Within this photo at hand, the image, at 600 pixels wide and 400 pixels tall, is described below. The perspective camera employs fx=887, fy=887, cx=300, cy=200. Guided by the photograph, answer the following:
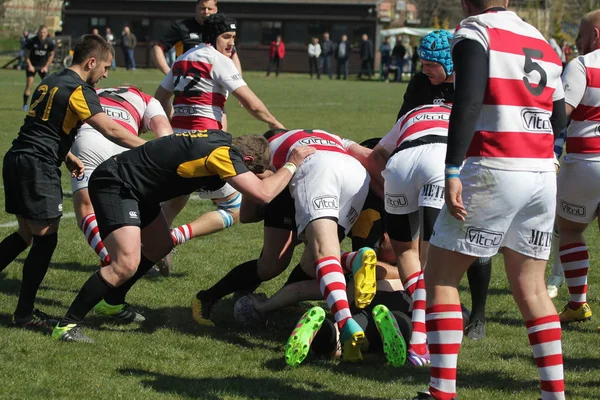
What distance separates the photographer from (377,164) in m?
5.78

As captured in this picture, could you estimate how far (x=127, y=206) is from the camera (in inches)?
202

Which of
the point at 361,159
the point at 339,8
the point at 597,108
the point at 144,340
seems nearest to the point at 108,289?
the point at 144,340

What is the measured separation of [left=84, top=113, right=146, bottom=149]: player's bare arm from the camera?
541 cm

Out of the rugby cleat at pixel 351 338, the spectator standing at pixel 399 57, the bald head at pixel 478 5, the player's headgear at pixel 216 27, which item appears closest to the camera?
the bald head at pixel 478 5

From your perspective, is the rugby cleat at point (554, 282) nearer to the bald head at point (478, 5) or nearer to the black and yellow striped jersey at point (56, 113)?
the bald head at point (478, 5)

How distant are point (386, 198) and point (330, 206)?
15.4 inches

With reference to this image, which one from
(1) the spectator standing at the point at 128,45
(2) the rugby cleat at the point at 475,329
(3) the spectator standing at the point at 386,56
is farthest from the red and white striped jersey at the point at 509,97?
(1) the spectator standing at the point at 128,45

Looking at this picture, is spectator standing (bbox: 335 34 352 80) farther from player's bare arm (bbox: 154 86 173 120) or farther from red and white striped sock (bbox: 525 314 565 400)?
red and white striped sock (bbox: 525 314 565 400)

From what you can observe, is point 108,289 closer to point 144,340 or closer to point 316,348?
point 144,340

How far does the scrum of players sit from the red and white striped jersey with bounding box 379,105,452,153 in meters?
0.01

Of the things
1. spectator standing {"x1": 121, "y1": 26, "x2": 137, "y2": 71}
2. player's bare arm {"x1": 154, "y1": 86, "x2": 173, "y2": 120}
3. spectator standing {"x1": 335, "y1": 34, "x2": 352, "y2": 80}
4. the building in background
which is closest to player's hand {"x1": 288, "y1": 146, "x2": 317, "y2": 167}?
player's bare arm {"x1": 154, "y1": 86, "x2": 173, "y2": 120}

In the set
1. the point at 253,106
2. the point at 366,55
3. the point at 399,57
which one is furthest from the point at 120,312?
the point at 366,55

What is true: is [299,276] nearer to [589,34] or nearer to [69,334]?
[69,334]

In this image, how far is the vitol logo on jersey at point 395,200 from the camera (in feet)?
17.3
